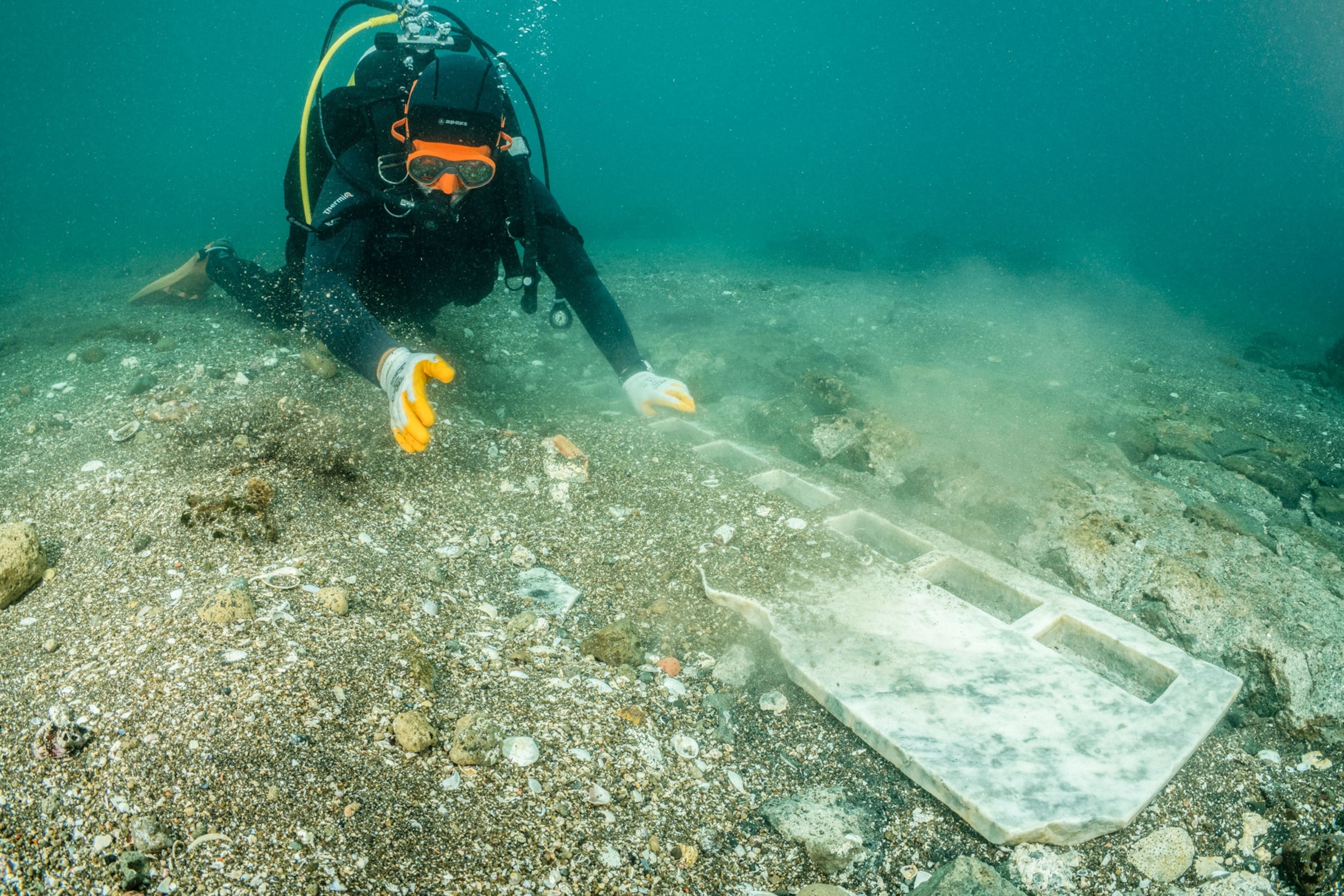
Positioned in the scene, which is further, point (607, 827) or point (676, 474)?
point (676, 474)

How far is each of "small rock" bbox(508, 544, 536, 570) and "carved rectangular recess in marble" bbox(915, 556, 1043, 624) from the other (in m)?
1.69

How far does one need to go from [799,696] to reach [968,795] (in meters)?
0.62

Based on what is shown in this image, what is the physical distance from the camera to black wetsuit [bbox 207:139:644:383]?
3.24m

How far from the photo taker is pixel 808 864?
1.71 meters

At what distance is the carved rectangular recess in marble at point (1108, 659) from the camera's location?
2238mm

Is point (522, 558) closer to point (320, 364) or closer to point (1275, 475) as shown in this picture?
point (320, 364)

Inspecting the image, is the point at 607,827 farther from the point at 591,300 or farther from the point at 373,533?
the point at 591,300

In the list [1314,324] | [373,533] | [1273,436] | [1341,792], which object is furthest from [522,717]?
[1314,324]

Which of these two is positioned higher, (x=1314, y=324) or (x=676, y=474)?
(x=676, y=474)

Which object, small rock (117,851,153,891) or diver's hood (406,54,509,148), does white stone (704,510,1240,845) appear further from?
diver's hood (406,54,509,148)

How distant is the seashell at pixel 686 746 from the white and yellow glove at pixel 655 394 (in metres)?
2.14

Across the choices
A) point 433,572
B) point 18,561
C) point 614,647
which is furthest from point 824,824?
point 18,561

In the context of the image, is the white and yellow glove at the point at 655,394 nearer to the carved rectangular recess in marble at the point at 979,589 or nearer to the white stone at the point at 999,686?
the white stone at the point at 999,686

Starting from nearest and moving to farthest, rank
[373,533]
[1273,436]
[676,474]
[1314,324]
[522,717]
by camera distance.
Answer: [522,717]
[373,533]
[676,474]
[1273,436]
[1314,324]
